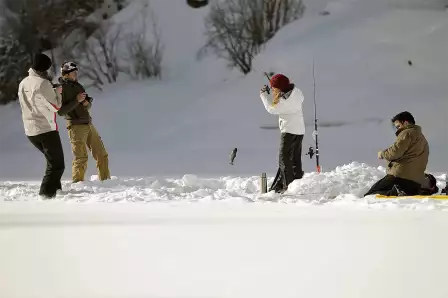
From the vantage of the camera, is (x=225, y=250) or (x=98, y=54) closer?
(x=225, y=250)

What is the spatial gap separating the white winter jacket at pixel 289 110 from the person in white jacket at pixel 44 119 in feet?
5.86

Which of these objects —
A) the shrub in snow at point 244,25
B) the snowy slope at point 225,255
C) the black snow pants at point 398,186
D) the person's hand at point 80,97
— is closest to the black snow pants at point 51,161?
the person's hand at point 80,97

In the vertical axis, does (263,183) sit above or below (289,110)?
below

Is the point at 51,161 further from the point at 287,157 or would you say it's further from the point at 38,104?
the point at 287,157

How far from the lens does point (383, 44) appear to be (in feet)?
41.0

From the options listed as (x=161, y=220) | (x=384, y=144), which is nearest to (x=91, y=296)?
(x=161, y=220)

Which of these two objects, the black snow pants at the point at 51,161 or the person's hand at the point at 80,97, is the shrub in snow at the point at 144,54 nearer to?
the person's hand at the point at 80,97

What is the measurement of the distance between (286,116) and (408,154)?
1.09 meters

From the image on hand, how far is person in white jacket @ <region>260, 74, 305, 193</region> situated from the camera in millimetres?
4992

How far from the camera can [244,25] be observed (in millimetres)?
13602

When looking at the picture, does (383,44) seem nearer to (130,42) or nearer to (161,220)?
(130,42)

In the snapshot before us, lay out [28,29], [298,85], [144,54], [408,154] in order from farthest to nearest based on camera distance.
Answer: [28,29] < [144,54] < [298,85] < [408,154]

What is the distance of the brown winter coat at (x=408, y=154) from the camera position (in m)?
4.49

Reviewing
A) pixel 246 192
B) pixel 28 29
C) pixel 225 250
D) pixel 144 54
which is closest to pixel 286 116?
pixel 246 192
